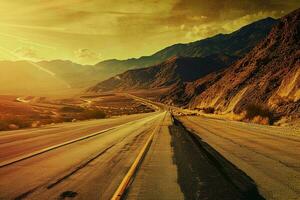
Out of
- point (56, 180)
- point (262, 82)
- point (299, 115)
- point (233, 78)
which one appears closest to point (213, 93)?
point (233, 78)

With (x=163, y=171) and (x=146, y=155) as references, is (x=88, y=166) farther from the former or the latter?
(x=146, y=155)

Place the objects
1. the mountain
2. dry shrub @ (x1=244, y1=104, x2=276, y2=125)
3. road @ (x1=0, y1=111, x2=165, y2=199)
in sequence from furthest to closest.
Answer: the mountain, dry shrub @ (x1=244, y1=104, x2=276, y2=125), road @ (x1=0, y1=111, x2=165, y2=199)

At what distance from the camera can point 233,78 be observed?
75.1m

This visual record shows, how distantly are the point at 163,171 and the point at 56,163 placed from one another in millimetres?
2922

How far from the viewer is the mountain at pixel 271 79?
4026cm

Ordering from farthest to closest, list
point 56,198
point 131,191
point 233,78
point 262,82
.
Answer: point 233,78 < point 262,82 < point 131,191 < point 56,198

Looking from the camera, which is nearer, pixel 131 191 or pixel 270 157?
pixel 131 191

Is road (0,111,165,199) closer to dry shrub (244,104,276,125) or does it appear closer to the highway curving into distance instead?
the highway curving into distance

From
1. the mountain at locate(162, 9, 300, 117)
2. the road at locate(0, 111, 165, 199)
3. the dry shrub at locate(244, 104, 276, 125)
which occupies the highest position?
the mountain at locate(162, 9, 300, 117)

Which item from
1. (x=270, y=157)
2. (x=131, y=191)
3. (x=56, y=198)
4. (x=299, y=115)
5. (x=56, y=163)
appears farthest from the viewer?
(x=299, y=115)

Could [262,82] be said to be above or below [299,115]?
above

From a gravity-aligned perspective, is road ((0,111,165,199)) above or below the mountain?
below

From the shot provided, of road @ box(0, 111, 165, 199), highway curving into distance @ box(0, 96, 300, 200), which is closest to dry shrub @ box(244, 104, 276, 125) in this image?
highway curving into distance @ box(0, 96, 300, 200)

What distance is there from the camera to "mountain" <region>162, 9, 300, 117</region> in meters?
40.3
